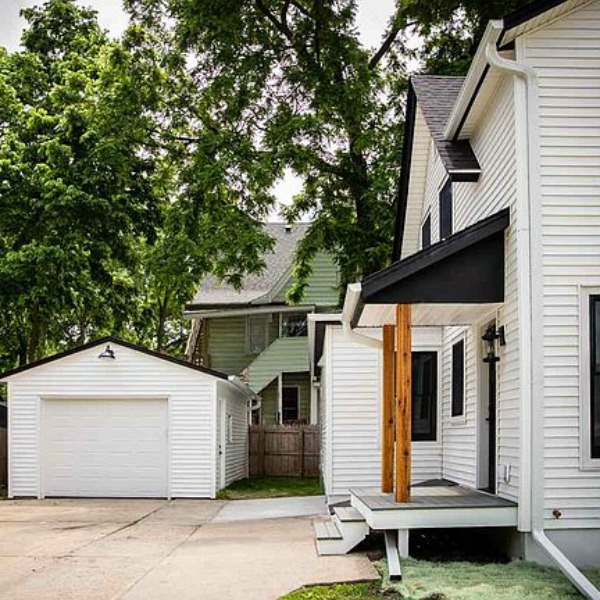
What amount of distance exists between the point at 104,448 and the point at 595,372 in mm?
12179

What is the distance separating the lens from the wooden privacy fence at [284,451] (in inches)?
931

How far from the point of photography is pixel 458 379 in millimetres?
12305

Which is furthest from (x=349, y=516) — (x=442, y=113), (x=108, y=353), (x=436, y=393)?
(x=108, y=353)

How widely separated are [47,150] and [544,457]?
58.6ft

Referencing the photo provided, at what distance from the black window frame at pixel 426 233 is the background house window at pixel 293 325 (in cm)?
1232

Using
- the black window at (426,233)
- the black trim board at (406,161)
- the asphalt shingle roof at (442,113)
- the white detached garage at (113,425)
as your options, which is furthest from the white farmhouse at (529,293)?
the white detached garage at (113,425)

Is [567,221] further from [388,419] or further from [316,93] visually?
[316,93]

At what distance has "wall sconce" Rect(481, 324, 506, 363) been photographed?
9469 millimetres

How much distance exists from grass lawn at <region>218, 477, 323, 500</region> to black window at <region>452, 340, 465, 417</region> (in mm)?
6561


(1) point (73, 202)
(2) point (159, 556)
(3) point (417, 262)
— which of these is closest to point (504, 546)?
(3) point (417, 262)

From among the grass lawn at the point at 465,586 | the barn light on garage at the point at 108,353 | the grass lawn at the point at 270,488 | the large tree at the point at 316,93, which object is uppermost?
the large tree at the point at 316,93

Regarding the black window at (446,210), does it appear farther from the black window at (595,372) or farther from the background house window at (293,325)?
the background house window at (293,325)

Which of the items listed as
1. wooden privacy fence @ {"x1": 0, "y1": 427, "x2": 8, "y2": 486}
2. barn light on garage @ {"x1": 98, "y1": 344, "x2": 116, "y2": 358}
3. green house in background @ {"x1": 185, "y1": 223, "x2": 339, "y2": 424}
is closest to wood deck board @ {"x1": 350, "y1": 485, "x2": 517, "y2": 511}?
barn light on garage @ {"x1": 98, "y1": 344, "x2": 116, "y2": 358}

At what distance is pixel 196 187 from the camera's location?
20.4 m
